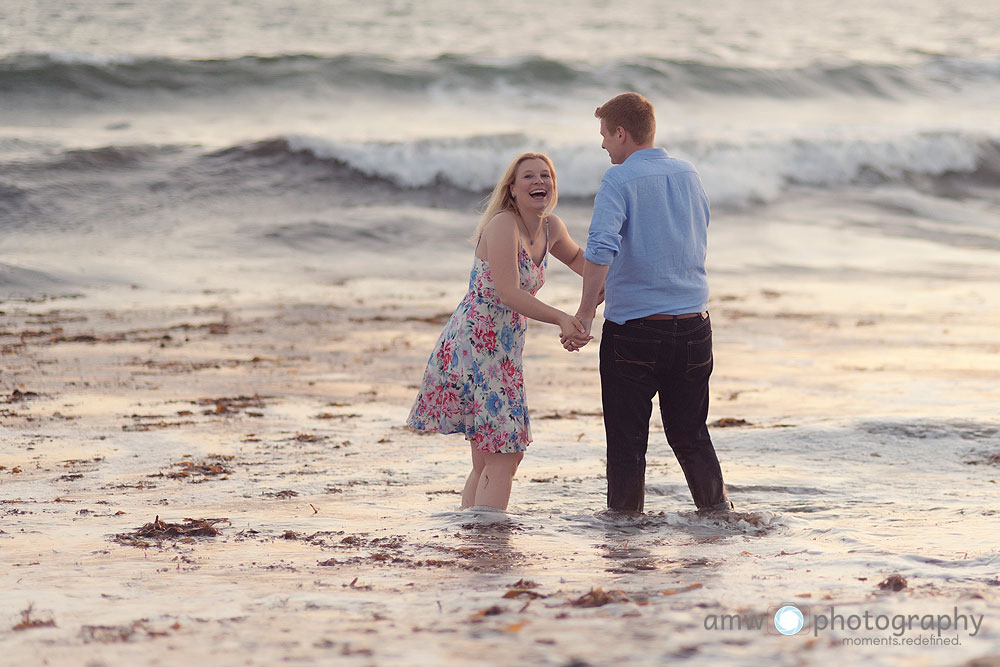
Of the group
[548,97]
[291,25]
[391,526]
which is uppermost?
[291,25]

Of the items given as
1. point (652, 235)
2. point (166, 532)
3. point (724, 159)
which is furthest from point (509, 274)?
point (724, 159)

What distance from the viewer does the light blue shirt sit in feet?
13.0

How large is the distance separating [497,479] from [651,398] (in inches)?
28.4

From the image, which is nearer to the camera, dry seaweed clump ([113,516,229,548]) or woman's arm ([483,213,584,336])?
dry seaweed clump ([113,516,229,548])

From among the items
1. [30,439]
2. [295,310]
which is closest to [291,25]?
[295,310]

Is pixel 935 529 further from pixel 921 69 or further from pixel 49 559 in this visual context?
pixel 921 69

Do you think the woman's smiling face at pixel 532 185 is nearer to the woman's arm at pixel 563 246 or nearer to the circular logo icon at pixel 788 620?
the woman's arm at pixel 563 246

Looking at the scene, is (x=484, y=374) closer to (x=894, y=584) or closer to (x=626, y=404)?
(x=626, y=404)

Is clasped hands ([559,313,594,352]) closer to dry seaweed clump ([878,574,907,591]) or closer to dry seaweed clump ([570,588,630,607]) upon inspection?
dry seaweed clump ([570,588,630,607])

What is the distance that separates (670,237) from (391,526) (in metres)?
1.60

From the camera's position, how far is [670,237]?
13.2 feet

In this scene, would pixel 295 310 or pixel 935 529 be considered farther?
pixel 295 310

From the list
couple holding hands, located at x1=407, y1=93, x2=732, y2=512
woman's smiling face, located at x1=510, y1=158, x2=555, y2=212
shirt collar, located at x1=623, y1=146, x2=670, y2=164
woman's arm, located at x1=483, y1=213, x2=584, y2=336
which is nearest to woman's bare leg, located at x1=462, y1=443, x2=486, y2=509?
couple holding hands, located at x1=407, y1=93, x2=732, y2=512

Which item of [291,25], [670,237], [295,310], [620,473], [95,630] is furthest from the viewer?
[291,25]
